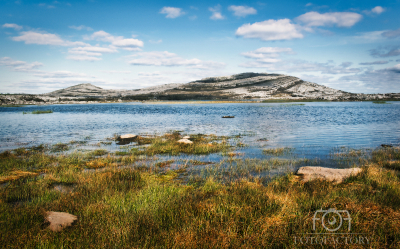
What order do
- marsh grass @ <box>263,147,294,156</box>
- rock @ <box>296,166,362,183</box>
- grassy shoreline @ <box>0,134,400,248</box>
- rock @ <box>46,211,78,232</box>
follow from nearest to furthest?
grassy shoreline @ <box>0,134,400,248</box>
rock @ <box>46,211,78,232</box>
rock @ <box>296,166,362,183</box>
marsh grass @ <box>263,147,294,156</box>

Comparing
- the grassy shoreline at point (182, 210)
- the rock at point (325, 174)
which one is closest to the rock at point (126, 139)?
the grassy shoreline at point (182, 210)

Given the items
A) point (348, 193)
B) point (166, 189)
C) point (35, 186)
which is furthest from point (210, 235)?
point (35, 186)

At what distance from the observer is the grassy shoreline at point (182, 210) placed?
516cm

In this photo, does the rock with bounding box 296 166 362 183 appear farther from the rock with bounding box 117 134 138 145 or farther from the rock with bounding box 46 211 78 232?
the rock with bounding box 117 134 138 145

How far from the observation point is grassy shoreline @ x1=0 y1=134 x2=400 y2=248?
5156 millimetres

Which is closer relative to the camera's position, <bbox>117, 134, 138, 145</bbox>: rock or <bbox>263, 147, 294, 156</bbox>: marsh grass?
<bbox>263, 147, 294, 156</bbox>: marsh grass

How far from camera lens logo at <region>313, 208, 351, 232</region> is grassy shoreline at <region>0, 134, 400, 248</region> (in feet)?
0.53

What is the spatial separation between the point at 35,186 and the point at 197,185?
7027mm

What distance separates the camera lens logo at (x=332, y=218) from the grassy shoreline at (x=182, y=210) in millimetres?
162

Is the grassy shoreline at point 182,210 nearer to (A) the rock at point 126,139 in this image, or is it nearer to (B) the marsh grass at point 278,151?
(B) the marsh grass at point 278,151

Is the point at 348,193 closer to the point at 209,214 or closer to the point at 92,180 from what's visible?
the point at 209,214

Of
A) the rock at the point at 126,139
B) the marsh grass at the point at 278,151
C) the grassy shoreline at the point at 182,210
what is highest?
the grassy shoreline at the point at 182,210

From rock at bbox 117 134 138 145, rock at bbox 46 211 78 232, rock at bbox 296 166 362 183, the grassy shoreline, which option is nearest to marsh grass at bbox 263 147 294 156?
rock at bbox 296 166 362 183

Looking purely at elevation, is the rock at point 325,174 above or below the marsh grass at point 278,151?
above
